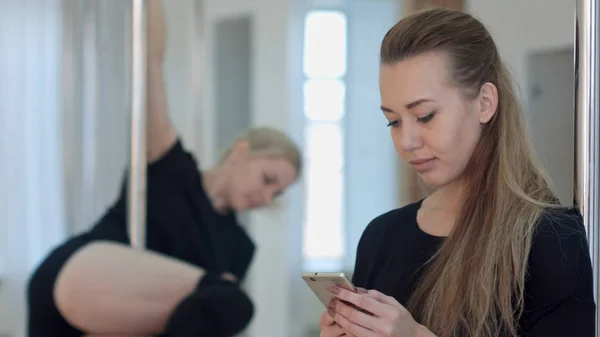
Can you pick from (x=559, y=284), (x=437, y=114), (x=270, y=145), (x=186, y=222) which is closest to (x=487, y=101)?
(x=437, y=114)

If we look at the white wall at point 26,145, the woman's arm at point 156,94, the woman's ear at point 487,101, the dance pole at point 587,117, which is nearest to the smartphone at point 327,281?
the woman's ear at point 487,101

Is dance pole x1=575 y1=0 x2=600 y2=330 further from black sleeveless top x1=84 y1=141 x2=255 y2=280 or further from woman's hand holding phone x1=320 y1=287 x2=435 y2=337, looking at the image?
black sleeveless top x1=84 y1=141 x2=255 y2=280

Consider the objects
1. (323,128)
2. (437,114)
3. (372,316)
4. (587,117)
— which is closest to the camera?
(372,316)

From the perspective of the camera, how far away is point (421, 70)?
1.18 meters

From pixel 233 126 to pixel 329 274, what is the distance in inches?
27.2

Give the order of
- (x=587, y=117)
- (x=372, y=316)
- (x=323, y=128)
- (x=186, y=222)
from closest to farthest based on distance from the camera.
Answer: (x=372, y=316), (x=587, y=117), (x=323, y=128), (x=186, y=222)

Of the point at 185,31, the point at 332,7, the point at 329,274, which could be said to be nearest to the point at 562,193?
the point at 329,274

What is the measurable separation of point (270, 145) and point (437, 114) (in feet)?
1.87

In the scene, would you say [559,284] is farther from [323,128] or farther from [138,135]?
[138,135]

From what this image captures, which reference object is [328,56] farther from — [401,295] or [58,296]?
[58,296]

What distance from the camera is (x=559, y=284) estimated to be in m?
1.07

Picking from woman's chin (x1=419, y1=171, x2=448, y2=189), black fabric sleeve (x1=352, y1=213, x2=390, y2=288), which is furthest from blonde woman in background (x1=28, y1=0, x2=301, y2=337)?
woman's chin (x1=419, y1=171, x2=448, y2=189)

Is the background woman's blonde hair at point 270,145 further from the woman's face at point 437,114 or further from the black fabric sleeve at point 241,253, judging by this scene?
the woman's face at point 437,114

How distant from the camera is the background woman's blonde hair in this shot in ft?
5.41
